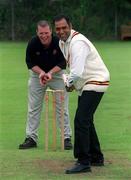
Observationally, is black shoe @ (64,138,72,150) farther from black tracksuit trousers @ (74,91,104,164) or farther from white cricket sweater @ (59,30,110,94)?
white cricket sweater @ (59,30,110,94)

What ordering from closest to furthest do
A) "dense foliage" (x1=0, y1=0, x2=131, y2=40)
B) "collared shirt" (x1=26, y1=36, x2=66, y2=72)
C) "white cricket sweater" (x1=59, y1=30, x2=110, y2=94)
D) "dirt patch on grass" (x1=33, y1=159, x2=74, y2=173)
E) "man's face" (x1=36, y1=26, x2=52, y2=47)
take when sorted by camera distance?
"white cricket sweater" (x1=59, y1=30, x2=110, y2=94) → "dirt patch on grass" (x1=33, y1=159, x2=74, y2=173) → "man's face" (x1=36, y1=26, x2=52, y2=47) → "collared shirt" (x1=26, y1=36, x2=66, y2=72) → "dense foliage" (x1=0, y1=0, x2=131, y2=40)

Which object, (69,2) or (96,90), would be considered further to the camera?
(69,2)

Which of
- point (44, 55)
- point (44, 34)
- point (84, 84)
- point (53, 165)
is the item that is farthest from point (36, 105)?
point (84, 84)

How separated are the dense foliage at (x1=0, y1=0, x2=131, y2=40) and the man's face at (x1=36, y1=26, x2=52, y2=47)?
→ 32.4 metres

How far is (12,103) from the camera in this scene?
564 inches

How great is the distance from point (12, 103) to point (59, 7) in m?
29.1

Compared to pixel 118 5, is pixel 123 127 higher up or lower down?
lower down

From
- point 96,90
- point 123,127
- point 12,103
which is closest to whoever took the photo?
point 96,90

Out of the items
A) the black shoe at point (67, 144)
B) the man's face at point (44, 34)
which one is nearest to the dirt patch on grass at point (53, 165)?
the black shoe at point (67, 144)

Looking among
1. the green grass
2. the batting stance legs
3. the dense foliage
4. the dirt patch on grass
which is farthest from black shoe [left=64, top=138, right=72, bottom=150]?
the dense foliage

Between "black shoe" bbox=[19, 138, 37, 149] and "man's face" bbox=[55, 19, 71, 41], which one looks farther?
"black shoe" bbox=[19, 138, 37, 149]

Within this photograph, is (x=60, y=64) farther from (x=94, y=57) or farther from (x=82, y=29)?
(x=82, y=29)

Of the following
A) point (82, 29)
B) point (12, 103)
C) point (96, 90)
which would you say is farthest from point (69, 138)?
point (82, 29)

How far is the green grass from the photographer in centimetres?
777
